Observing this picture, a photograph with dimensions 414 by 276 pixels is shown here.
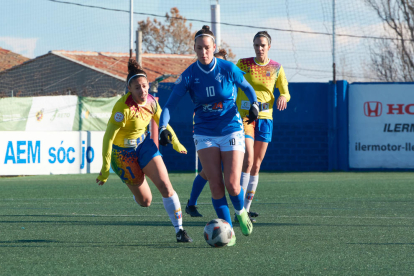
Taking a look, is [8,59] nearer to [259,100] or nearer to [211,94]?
[259,100]

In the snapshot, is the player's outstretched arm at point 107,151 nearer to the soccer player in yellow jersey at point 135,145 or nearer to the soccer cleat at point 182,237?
the soccer player in yellow jersey at point 135,145

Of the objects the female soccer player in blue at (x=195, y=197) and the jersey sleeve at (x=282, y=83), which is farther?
the jersey sleeve at (x=282, y=83)

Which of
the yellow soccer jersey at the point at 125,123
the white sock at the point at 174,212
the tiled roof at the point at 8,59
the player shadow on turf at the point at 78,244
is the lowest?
the player shadow on turf at the point at 78,244

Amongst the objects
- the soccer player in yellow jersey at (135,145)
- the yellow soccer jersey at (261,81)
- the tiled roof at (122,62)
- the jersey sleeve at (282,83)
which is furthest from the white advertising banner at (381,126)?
the tiled roof at (122,62)

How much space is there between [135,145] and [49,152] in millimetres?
10605

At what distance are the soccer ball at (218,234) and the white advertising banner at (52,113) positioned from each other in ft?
38.4

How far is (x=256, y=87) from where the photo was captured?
25.3 ft

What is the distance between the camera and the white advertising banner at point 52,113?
1636cm

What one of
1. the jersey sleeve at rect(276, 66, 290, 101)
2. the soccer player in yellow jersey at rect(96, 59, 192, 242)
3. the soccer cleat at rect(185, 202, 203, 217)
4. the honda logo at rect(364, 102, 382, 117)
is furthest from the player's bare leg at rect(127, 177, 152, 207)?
the honda logo at rect(364, 102, 382, 117)

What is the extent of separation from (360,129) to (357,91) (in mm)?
1180

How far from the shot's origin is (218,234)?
5426 mm

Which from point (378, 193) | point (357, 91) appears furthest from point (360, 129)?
point (378, 193)

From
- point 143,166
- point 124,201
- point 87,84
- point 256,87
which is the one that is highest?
point 87,84

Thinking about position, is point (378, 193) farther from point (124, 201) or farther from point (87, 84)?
point (87, 84)
